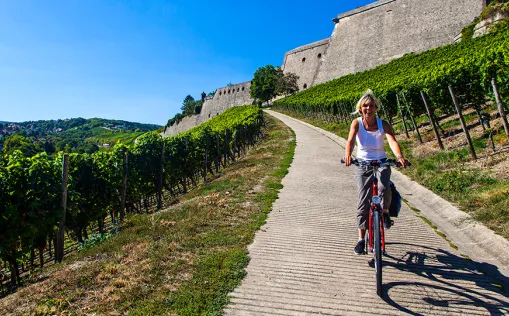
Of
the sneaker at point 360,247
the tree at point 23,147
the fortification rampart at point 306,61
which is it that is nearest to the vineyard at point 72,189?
the tree at point 23,147

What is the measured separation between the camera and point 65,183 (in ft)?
20.9

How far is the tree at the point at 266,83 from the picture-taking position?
67375 millimetres

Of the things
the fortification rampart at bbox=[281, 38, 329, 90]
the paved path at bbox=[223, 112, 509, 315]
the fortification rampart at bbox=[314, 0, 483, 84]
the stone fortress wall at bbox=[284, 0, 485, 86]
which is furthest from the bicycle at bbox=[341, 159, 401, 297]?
the fortification rampart at bbox=[281, 38, 329, 90]

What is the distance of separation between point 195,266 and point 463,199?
17.9 feet

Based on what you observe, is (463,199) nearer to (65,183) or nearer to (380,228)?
(380,228)

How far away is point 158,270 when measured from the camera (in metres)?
4.35

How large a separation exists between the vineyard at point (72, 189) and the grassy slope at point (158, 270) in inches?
49.4

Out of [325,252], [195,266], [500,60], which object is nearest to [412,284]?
[325,252]

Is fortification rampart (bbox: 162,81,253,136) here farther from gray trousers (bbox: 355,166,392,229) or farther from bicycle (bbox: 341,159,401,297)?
bicycle (bbox: 341,159,401,297)

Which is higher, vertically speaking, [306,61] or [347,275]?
[306,61]

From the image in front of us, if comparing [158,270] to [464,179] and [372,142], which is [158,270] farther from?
[464,179]

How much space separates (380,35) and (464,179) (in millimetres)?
49847

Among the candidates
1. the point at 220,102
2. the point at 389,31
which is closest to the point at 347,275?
the point at 389,31

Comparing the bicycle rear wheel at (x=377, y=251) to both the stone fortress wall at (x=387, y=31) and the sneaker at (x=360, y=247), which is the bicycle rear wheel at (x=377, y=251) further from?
the stone fortress wall at (x=387, y=31)
